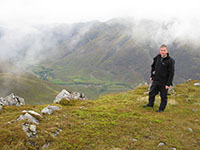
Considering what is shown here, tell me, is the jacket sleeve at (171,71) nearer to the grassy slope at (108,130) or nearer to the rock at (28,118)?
the grassy slope at (108,130)

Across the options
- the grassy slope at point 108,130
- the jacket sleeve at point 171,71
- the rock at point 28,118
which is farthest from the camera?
the jacket sleeve at point 171,71

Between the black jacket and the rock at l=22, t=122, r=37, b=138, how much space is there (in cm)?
1114

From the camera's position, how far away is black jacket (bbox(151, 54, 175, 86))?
14414mm

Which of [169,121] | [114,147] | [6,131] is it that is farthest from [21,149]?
[169,121]

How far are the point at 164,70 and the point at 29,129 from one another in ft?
38.4

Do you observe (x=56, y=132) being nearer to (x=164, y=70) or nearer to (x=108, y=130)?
(x=108, y=130)

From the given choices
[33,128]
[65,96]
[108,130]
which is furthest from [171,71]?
[65,96]

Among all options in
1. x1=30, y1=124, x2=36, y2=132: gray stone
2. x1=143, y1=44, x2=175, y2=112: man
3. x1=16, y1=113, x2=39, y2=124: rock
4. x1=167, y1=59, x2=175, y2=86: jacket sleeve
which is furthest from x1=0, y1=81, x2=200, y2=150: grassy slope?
x1=167, y1=59, x2=175, y2=86: jacket sleeve

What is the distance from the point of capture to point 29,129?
9.54 meters

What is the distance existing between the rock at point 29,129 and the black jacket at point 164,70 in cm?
1114

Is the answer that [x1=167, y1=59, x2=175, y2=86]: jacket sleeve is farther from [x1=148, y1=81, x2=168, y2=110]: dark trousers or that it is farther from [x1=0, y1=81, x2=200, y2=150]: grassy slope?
[x1=0, y1=81, x2=200, y2=150]: grassy slope

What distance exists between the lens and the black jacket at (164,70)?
14.4 m

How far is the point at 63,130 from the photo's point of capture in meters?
10.6

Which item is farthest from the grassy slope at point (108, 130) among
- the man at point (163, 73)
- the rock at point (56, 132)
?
the man at point (163, 73)
